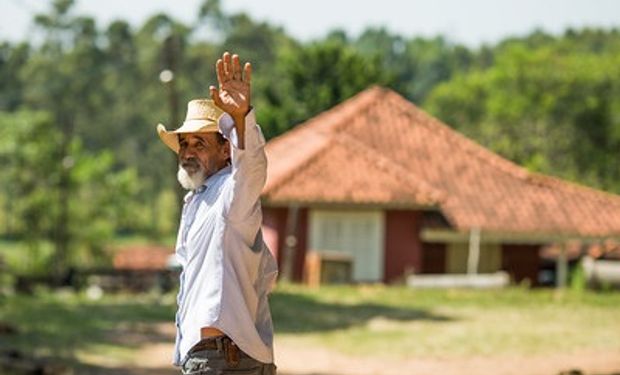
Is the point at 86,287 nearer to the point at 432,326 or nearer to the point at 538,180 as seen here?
the point at 538,180

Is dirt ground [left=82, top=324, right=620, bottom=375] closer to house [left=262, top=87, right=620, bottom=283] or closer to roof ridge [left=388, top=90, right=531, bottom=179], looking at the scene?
house [left=262, top=87, right=620, bottom=283]

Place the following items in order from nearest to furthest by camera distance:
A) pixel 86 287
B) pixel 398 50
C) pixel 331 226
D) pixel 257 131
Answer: pixel 257 131
pixel 331 226
pixel 86 287
pixel 398 50

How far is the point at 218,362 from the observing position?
5.96m

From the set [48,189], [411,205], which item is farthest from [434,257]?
[48,189]

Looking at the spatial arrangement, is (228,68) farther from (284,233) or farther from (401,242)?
(401,242)

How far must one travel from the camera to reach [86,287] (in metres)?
39.3

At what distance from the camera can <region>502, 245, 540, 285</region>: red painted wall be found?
30469 millimetres

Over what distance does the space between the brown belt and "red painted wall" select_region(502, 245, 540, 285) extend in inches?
977

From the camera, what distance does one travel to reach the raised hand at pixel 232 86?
19.2 ft

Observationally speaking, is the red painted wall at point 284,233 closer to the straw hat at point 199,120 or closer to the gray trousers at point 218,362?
the straw hat at point 199,120

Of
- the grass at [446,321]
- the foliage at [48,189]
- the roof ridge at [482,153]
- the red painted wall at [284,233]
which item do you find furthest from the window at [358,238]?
the foliage at [48,189]

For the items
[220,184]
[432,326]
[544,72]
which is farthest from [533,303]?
[544,72]

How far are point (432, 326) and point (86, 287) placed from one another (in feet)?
69.8

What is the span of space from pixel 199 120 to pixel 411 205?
73.2 feet
